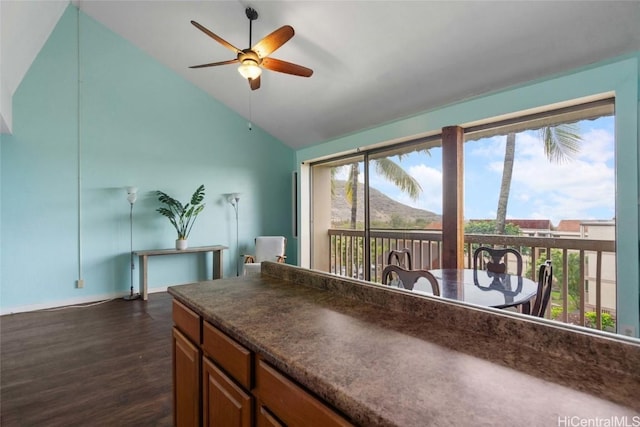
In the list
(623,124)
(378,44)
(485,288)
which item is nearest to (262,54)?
(378,44)

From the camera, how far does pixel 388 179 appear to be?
428cm

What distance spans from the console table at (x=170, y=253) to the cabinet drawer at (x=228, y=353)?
3718mm

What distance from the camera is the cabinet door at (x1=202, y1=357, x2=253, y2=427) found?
38.3 inches

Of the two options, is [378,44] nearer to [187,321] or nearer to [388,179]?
[388,179]

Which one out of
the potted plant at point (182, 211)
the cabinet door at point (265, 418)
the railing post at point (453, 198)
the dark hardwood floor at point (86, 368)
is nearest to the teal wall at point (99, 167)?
the potted plant at point (182, 211)

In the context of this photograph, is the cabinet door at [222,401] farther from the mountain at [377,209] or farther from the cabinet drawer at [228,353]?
the mountain at [377,209]

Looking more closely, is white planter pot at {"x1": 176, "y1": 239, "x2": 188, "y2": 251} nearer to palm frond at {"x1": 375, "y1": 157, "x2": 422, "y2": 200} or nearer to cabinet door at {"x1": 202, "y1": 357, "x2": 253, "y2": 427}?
palm frond at {"x1": 375, "y1": 157, "x2": 422, "y2": 200}

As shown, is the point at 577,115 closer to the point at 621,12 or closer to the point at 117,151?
Answer: the point at 621,12

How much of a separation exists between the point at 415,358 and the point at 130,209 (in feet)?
16.2

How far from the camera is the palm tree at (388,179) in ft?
13.0

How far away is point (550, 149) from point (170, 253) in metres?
4.97

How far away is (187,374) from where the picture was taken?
4.50 feet

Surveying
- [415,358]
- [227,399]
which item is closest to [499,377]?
[415,358]

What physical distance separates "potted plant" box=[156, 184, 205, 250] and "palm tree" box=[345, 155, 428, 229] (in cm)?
250
